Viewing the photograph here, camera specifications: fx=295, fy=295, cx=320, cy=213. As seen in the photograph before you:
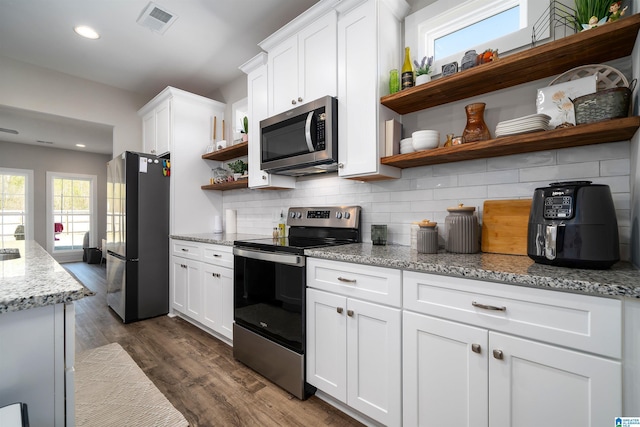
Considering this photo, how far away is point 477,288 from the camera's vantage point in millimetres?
1163

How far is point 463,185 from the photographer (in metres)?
1.79

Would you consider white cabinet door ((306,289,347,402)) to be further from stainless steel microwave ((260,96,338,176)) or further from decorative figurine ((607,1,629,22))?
decorative figurine ((607,1,629,22))

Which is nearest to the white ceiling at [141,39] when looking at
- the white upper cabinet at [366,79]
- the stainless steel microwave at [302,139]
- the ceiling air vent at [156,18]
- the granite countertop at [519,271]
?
the ceiling air vent at [156,18]

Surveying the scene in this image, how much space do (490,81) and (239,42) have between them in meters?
2.37

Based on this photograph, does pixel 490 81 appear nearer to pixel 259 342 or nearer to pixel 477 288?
pixel 477 288

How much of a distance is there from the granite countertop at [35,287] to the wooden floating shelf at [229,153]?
206 cm

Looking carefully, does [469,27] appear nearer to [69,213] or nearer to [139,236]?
[139,236]

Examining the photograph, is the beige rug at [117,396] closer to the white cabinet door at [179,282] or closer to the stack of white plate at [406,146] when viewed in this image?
the white cabinet door at [179,282]

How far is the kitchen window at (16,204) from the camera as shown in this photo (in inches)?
243

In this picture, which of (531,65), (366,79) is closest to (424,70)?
(366,79)

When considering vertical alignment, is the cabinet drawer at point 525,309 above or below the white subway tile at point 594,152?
below

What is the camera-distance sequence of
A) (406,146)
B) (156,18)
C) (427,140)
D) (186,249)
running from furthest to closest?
(186,249), (156,18), (406,146), (427,140)

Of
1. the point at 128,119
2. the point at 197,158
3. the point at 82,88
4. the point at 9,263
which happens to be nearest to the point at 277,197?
the point at 197,158

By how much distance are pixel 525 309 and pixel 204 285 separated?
2514 mm
